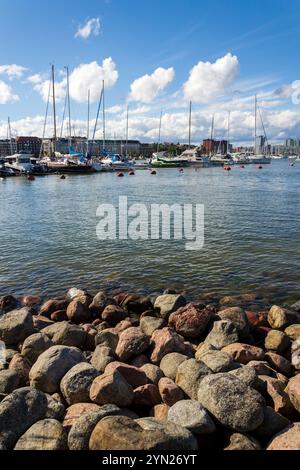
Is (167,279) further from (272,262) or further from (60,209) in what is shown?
(60,209)

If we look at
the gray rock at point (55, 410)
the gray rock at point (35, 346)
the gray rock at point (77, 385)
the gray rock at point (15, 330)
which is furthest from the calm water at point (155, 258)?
the gray rock at point (55, 410)

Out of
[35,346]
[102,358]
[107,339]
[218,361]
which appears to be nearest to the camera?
[218,361]

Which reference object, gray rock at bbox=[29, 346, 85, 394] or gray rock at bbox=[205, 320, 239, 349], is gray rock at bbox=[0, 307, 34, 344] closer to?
gray rock at bbox=[29, 346, 85, 394]

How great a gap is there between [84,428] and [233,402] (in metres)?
2.29

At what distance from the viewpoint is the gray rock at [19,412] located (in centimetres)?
577

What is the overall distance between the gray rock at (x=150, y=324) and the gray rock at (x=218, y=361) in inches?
94.8

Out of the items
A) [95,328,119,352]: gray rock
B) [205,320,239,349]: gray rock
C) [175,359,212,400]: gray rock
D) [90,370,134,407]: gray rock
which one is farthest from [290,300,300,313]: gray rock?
[90,370,134,407]: gray rock

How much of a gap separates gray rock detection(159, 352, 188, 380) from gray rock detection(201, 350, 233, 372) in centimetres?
46

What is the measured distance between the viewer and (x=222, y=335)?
30.5ft

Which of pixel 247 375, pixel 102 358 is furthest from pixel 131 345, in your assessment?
pixel 247 375

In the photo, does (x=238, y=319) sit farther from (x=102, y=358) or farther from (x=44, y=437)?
(x=44, y=437)

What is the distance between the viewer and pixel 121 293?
1328 cm
